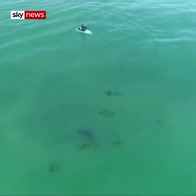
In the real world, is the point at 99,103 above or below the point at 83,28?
below

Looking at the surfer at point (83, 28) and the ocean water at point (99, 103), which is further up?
the surfer at point (83, 28)

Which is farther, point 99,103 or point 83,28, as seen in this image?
point 83,28

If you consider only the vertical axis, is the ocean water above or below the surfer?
below

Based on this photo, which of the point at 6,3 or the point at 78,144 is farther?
the point at 6,3

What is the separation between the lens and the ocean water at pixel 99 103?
93.5ft

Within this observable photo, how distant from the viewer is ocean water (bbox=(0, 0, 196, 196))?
28.5 metres

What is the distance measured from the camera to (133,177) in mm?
28328

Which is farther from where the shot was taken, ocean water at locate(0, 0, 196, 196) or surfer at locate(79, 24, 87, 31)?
surfer at locate(79, 24, 87, 31)

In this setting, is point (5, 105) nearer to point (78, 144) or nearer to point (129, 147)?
point (78, 144)

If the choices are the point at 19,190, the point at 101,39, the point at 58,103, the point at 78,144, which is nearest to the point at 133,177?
the point at 78,144

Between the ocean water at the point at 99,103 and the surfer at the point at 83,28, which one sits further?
the surfer at the point at 83,28

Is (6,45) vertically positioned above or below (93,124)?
above

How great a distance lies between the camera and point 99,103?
37.2 metres

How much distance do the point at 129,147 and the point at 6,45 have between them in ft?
96.4
